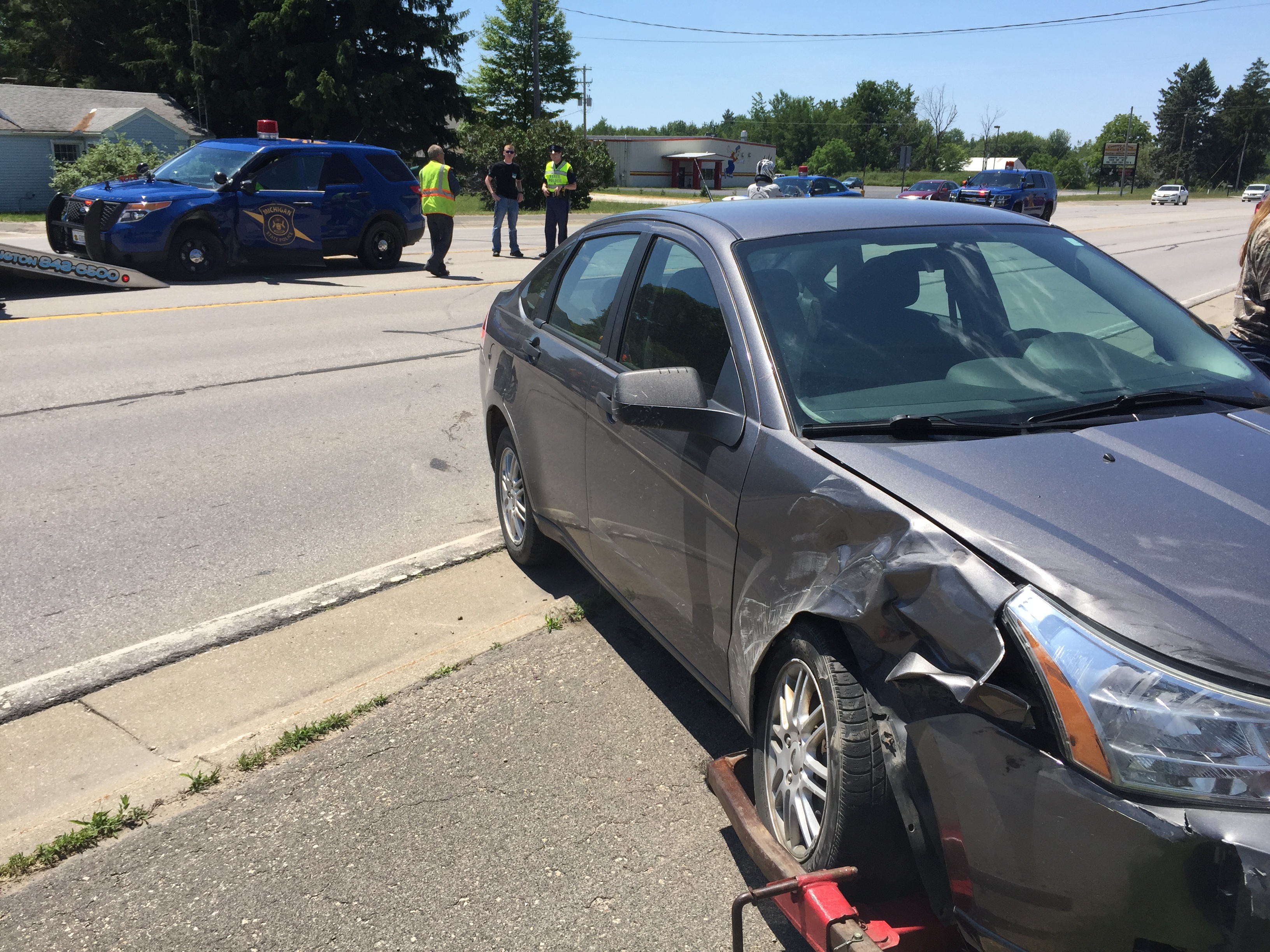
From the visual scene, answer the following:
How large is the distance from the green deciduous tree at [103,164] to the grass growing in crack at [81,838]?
2863 centimetres

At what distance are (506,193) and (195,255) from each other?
21.2 feet

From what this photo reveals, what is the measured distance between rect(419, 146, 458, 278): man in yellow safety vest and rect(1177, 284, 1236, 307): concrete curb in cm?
1096

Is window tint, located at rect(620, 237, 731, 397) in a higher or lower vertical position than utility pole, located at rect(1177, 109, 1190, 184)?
lower

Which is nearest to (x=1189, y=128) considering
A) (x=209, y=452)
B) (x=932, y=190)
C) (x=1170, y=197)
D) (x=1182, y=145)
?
(x=1182, y=145)

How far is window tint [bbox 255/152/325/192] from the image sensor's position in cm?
1590

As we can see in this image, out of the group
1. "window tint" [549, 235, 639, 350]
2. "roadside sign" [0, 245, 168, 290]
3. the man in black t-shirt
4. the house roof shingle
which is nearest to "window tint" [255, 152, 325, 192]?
"roadside sign" [0, 245, 168, 290]

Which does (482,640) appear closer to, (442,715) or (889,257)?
(442,715)

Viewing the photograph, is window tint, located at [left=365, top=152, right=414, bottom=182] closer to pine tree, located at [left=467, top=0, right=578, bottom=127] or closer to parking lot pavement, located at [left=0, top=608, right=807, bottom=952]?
parking lot pavement, located at [left=0, top=608, right=807, bottom=952]

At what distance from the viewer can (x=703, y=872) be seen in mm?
2918

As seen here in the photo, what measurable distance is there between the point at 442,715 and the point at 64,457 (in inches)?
174

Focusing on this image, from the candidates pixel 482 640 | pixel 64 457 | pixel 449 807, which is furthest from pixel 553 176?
pixel 449 807

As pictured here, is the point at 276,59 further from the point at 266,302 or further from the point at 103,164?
the point at 266,302

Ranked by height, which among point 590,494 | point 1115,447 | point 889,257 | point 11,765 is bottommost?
point 11,765

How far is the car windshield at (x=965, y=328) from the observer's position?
2.95 m
